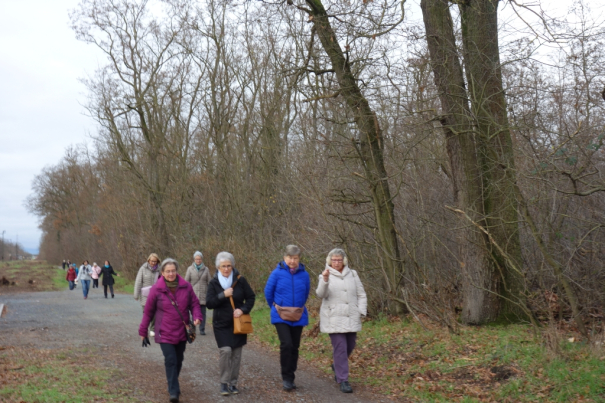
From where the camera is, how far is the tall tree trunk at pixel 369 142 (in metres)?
11.5

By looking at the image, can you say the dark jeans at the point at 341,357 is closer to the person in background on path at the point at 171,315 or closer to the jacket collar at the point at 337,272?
the jacket collar at the point at 337,272

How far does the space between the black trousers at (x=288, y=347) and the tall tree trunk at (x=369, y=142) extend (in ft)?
13.7

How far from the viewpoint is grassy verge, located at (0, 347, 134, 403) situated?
23.5ft

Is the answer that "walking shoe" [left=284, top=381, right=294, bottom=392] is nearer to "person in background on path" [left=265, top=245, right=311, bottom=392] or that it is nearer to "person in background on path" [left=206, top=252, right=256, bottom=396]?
"person in background on path" [left=265, top=245, right=311, bottom=392]

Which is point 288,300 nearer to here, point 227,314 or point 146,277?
Answer: point 227,314

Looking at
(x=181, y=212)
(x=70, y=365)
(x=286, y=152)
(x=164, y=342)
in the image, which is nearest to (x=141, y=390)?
(x=164, y=342)

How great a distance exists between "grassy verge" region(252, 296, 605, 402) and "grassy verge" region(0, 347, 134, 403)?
3.30 meters

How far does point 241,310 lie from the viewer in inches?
290

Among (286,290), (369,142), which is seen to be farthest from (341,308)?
(369,142)

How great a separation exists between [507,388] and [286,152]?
15293 millimetres

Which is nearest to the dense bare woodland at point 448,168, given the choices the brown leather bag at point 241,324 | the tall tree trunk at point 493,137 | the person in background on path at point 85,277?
the tall tree trunk at point 493,137

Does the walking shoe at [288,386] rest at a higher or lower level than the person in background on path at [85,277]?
lower

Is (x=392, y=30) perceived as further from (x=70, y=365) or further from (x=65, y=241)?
(x=65, y=241)

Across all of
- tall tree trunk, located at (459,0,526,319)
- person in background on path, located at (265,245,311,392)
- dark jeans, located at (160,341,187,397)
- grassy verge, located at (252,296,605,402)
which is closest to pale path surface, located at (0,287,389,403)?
dark jeans, located at (160,341,187,397)
